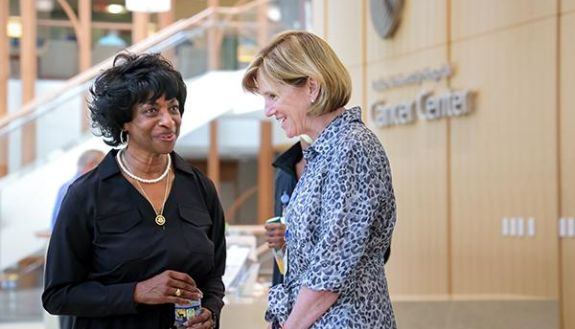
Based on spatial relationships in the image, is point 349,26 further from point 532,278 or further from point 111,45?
point 111,45

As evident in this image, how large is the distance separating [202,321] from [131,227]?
0.31 metres

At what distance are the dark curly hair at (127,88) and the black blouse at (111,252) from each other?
142 millimetres

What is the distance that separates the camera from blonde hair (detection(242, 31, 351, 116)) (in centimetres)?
240

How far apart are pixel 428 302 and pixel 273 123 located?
979 centimetres

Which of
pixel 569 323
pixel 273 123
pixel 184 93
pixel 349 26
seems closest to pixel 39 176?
pixel 273 123

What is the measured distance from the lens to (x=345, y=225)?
231cm

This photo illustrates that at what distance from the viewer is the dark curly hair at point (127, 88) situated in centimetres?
274

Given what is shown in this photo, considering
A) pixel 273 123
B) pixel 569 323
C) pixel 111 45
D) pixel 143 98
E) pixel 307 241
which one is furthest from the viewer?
pixel 111 45

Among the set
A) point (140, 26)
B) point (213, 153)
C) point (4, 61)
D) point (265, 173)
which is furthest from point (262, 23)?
point (4, 61)

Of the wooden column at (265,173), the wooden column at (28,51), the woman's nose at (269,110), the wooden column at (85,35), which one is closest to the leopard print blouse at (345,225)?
the woman's nose at (269,110)

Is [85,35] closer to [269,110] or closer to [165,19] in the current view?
[165,19]

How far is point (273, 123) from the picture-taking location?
14508mm

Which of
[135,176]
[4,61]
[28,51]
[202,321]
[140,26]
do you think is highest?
[140,26]

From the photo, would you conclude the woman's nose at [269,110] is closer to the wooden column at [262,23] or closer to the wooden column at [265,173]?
the wooden column at [262,23]
